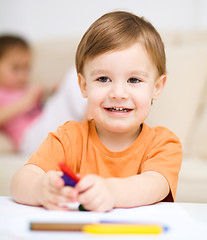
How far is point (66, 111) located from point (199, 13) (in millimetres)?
1194

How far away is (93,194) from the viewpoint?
0.48 m

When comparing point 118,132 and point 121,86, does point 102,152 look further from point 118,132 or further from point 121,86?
point 121,86

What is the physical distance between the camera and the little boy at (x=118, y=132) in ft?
1.97

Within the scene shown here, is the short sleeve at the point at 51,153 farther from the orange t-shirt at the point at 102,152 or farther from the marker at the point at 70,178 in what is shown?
the marker at the point at 70,178

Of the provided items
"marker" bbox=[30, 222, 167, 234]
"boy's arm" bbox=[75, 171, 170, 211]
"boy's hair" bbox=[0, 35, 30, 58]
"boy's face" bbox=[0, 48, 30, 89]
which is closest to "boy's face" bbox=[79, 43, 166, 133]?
"boy's arm" bbox=[75, 171, 170, 211]

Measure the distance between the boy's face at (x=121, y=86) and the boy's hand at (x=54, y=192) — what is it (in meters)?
0.21

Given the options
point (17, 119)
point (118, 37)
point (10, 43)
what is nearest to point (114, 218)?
point (118, 37)

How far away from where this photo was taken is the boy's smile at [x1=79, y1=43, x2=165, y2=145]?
2.14 ft

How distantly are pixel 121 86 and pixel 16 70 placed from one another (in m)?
1.48

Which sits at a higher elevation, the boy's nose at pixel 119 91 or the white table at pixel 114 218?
the boy's nose at pixel 119 91

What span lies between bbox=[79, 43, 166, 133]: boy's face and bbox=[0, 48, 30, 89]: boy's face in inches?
51.8

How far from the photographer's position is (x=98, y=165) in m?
0.74

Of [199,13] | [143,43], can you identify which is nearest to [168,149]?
[143,43]

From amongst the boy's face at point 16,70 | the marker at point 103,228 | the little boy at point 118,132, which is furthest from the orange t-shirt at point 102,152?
the boy's face at point 16,70
